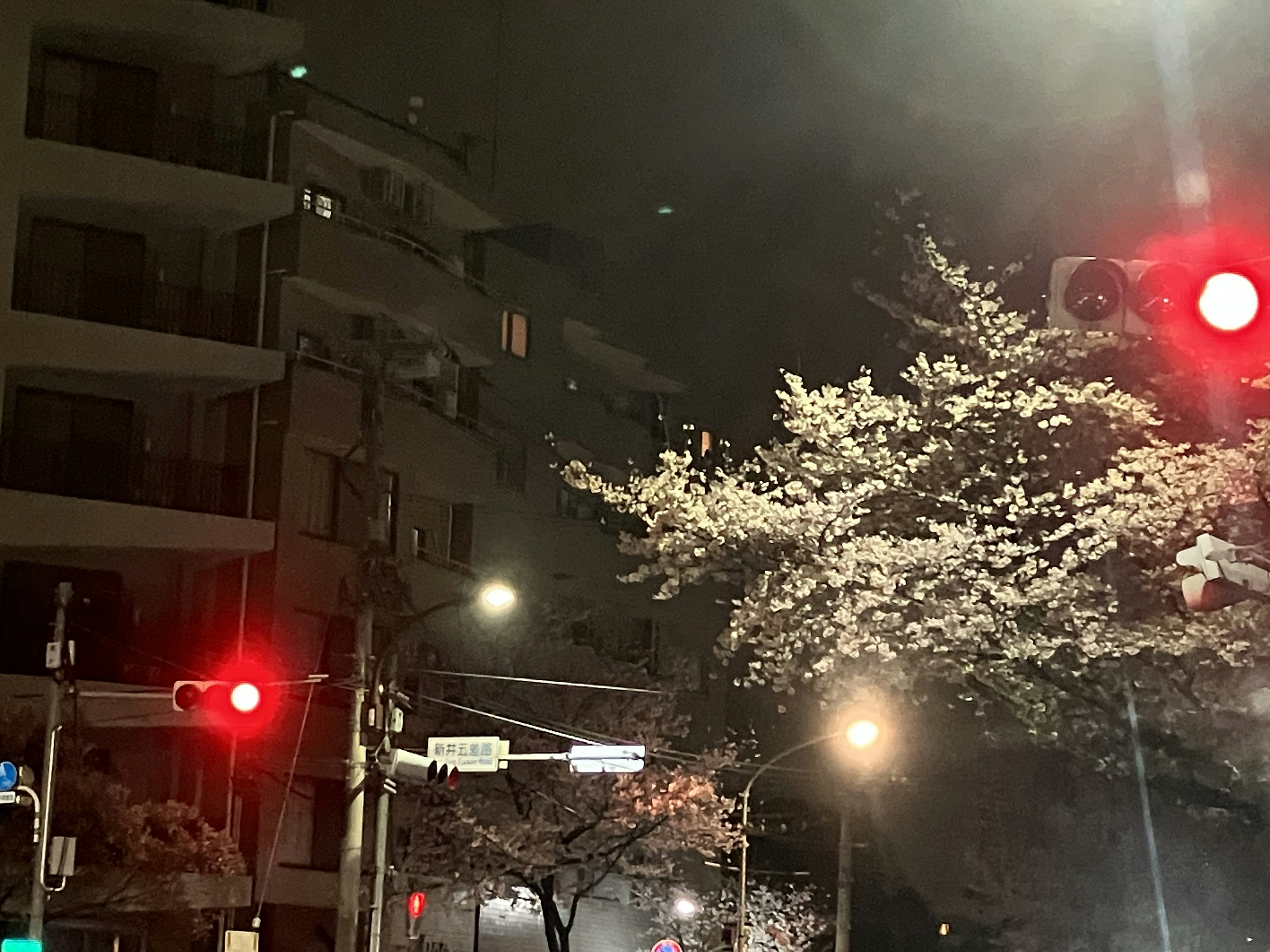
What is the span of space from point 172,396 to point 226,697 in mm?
12667

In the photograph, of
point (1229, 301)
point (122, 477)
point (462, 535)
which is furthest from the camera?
point (462, 535)

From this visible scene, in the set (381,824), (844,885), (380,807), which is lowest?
(844,885)

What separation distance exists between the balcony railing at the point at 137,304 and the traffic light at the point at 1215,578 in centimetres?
2181

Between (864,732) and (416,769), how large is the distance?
8125 millimetres

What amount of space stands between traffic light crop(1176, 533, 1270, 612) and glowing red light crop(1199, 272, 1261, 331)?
1.81 m

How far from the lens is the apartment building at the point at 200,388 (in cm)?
2427

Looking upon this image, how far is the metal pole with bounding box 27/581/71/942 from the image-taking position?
1767 centimetres

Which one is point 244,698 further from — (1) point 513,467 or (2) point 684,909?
(2) point 684,909

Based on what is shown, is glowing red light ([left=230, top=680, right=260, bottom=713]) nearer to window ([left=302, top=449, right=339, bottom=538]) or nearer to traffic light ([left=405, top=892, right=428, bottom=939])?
traffic light ([left=405, top=892, right=428, bottom=939])

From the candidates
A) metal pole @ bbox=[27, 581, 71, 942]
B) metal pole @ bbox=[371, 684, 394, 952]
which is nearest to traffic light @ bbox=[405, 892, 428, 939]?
metal pole @ bbox=[371, 684, 394, 952]

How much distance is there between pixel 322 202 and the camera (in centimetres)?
2833

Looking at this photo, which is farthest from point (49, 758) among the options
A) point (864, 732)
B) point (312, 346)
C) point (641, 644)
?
point (641, 644)

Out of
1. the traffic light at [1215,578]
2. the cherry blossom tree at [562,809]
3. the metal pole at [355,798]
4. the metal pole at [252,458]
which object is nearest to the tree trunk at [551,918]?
the cherry blossom tree at [562,809]

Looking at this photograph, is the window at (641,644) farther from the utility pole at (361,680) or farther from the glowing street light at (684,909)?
the utility pole at (361,680)
